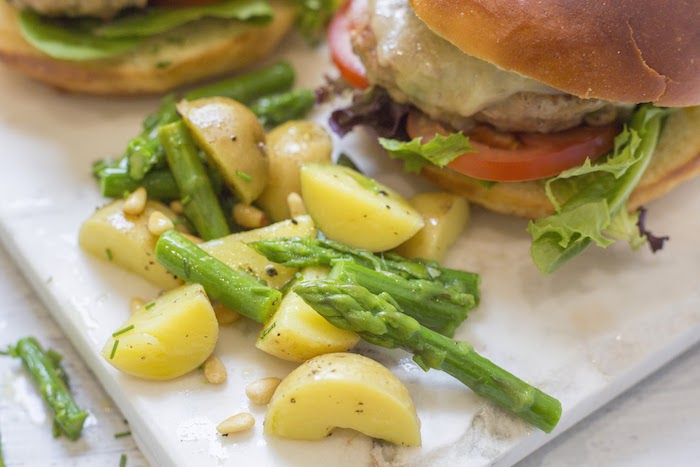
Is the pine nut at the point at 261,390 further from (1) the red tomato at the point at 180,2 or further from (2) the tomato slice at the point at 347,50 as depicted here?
(1) the red tomato at the point at 180,2

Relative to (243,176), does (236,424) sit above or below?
below

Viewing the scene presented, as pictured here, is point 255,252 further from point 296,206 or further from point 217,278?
point 296,206

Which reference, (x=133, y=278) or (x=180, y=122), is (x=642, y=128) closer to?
(x=180, y=122)

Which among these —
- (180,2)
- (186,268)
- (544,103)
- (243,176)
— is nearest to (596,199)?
(544,103)

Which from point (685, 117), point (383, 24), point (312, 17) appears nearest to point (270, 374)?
→ point (383, 24)

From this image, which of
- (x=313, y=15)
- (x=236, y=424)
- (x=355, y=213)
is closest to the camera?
(x=236, y=424)

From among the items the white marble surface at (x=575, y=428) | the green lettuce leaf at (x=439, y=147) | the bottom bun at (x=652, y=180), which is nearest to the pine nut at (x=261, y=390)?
the white marble surface at (x=575, y=428)
